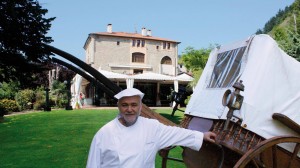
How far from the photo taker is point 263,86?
11.0 ft

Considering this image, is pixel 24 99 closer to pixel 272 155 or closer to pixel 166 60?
pixel 166 60

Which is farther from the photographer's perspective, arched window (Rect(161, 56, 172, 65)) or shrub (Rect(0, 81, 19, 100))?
arched window (Rect(161, 56, 172, 65))

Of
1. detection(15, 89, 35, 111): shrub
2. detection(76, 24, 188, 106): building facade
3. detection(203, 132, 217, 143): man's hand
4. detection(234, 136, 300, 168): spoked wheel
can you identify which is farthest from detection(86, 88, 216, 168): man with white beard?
detection(76, 24, 188, 106): building facade

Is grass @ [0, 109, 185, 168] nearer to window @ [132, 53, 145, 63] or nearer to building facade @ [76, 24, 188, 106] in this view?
building facade @ [76, 24, 188, 106]

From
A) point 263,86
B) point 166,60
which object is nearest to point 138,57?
point 166,60

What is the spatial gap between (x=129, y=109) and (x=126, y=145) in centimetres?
30

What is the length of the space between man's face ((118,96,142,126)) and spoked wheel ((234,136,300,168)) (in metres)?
0.95

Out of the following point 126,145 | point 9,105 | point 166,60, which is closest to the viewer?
point 126,145

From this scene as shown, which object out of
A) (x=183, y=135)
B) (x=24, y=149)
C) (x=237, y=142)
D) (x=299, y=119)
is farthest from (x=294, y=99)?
(x=24, y=149)

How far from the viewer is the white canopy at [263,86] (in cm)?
327

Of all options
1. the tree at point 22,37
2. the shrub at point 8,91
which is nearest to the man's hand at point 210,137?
the tree at point 22,37

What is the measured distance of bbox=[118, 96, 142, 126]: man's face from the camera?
9.32 ft

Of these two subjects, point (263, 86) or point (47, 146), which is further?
point (47, 146)

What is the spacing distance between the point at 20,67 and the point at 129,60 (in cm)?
3565
